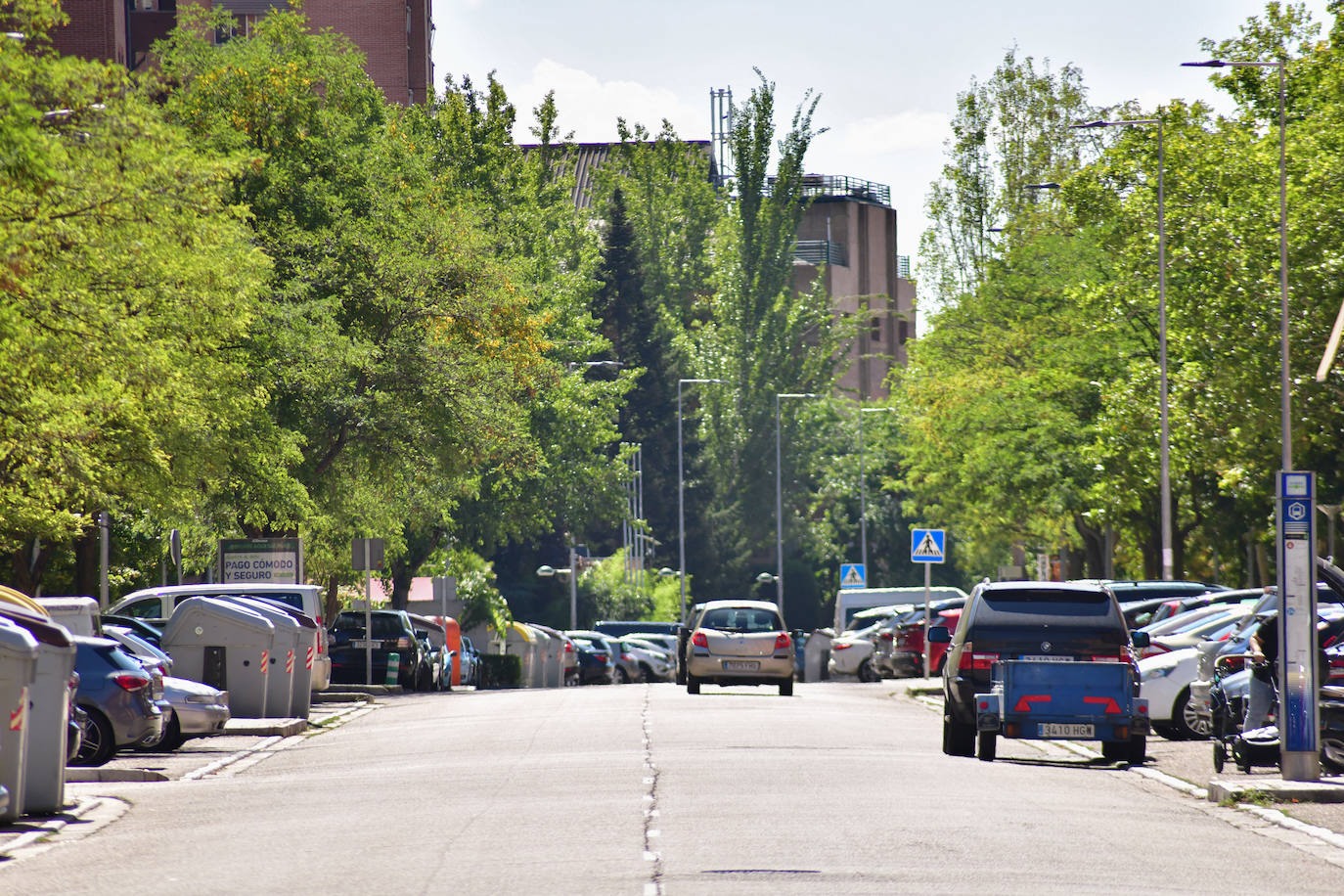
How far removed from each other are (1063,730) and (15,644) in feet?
30.9

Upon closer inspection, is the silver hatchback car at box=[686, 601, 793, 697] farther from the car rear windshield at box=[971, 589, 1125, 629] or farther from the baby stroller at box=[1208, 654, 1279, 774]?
the baby stroller at box=[1208, 654, 1279, 774]

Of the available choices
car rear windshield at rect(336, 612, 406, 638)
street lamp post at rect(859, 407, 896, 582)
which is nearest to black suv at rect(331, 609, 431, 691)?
car rear windshield at rect(336, 612, 406, 638)

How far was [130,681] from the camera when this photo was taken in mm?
20422

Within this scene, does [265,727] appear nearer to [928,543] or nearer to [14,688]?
[14,688]

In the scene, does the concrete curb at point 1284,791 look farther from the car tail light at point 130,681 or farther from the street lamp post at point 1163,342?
the street lamp post at point 1163,342

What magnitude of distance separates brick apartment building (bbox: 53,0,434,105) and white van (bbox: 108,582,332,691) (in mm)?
36393

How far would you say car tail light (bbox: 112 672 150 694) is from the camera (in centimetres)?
2036

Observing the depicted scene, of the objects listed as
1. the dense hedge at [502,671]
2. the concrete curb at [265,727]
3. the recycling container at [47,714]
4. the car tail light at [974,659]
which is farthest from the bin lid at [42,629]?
the dense hedge at [502,671]

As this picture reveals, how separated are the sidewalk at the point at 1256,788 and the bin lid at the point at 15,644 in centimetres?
844

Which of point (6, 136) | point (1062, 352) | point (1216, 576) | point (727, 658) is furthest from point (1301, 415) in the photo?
point (6, 136)

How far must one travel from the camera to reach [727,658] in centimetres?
3419

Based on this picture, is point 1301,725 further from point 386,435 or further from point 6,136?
point 386,435

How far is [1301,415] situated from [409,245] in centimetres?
1630

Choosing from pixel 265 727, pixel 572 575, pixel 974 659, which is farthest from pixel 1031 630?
pixel 572 575
